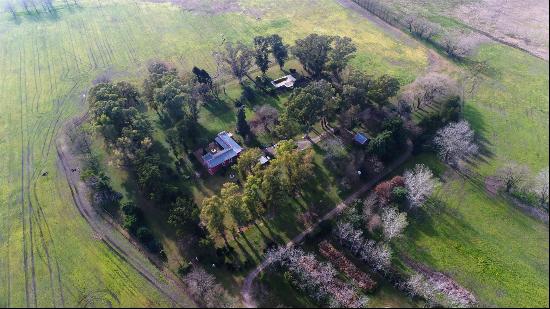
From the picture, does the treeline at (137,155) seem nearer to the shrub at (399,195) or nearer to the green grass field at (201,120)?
the green grass field at (201,120)

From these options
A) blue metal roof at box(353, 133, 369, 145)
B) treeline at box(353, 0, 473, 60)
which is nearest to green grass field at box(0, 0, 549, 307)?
treeline at box(353, 0, 473, 60)

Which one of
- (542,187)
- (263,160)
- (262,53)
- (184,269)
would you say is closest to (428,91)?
(542,187)

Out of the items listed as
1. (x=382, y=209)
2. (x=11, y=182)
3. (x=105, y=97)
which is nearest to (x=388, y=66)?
(x=382, y=209)

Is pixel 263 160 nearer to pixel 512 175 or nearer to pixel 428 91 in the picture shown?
pixel 428 91

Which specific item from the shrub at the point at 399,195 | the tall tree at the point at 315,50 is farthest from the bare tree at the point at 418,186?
the tall tree at the point at 315,50

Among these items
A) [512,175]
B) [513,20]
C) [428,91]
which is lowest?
[512,175]

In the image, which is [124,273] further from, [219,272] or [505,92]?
[505,92]
